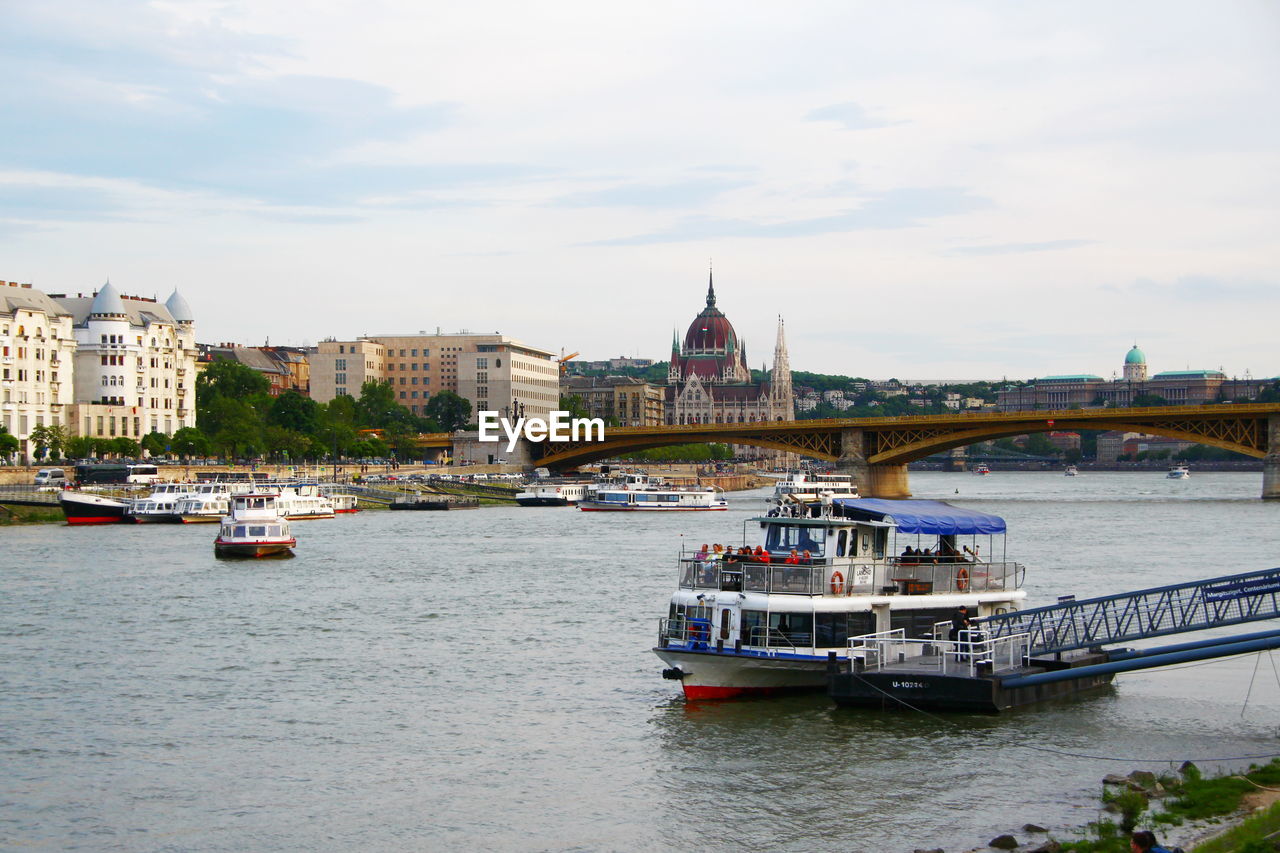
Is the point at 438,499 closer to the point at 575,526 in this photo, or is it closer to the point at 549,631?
the point at 575,526

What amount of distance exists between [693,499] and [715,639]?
320 feet

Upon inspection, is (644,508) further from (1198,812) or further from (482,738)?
(1198,812)

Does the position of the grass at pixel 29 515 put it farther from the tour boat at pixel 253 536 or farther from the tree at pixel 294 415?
the tree at pixel 294 415

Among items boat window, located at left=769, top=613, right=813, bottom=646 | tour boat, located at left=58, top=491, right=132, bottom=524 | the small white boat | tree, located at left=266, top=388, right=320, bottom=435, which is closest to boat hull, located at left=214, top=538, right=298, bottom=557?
tour boat, located at left=58, top=491, right=132, bottom=524

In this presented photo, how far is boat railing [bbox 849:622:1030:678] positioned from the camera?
33188 millimetres

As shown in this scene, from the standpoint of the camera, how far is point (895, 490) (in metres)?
144

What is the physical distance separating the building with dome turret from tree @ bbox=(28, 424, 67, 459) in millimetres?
8962

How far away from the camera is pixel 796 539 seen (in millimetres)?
35562

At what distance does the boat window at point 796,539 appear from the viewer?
35.3 m

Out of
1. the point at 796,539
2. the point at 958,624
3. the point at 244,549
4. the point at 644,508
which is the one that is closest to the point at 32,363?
the point at 644,508

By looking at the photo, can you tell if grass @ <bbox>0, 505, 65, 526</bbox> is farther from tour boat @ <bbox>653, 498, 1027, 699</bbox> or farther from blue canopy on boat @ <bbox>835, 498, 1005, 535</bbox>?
blue canopy on boat @ <bbox>835, 498, 1005, 535</bbox>

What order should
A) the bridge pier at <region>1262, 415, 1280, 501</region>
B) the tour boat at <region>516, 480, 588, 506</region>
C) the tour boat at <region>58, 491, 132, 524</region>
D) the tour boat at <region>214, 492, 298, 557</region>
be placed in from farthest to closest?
the tour boat at <region>516, 480, 588, 506</region>, the bridge pier at <region>1262, 415, 1280, 501</region>, the tour boat at <region>58, 491, 132, 524</region>, the tour boat at <region>214, 492, 298, 557</region>

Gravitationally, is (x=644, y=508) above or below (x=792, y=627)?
below

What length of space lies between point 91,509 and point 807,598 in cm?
7350
